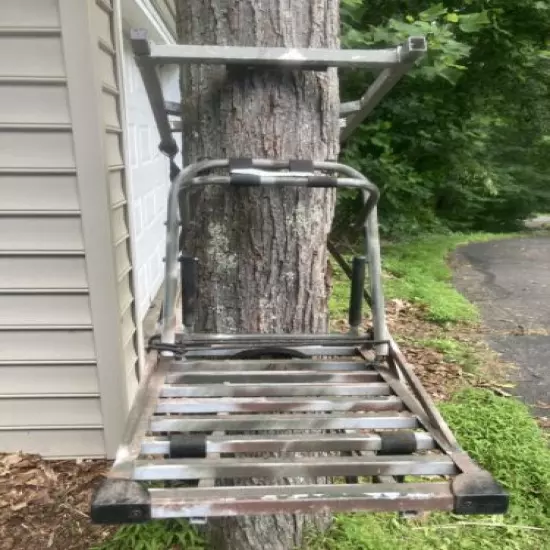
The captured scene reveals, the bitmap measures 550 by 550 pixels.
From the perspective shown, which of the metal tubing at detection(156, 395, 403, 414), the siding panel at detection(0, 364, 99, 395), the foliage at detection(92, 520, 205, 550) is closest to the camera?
the metal tubing at detection(156, 395, 403, 414)

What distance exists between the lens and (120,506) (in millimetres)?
1084

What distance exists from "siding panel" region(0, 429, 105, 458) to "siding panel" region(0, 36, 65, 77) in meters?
1.81

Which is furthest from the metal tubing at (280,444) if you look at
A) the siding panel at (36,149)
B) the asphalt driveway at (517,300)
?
the asphalt driveway at (517,300)

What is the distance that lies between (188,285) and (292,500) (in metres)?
0.86

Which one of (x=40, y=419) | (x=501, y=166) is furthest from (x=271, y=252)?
(x=501, y=166)

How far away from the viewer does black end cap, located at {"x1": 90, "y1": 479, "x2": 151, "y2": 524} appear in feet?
3.55

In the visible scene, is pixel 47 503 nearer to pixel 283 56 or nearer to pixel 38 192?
pixel 38 192

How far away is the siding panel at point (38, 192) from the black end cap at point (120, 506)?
1.79m

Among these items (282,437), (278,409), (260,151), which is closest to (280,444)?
(282,437)

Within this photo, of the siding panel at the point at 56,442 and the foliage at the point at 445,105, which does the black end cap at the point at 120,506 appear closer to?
the siding panel at the point at 56,442

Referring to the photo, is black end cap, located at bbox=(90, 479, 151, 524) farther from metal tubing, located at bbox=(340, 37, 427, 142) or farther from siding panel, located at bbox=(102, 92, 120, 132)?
siding panel, located at bbox=(102, 92, 120, 132)

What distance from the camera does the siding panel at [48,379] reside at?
2.86 m

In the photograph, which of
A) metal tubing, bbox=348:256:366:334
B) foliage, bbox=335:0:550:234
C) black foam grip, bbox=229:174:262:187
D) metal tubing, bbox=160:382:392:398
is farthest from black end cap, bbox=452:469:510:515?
foliage, bbox=335:0:550:234

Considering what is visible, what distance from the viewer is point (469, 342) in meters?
4.60
